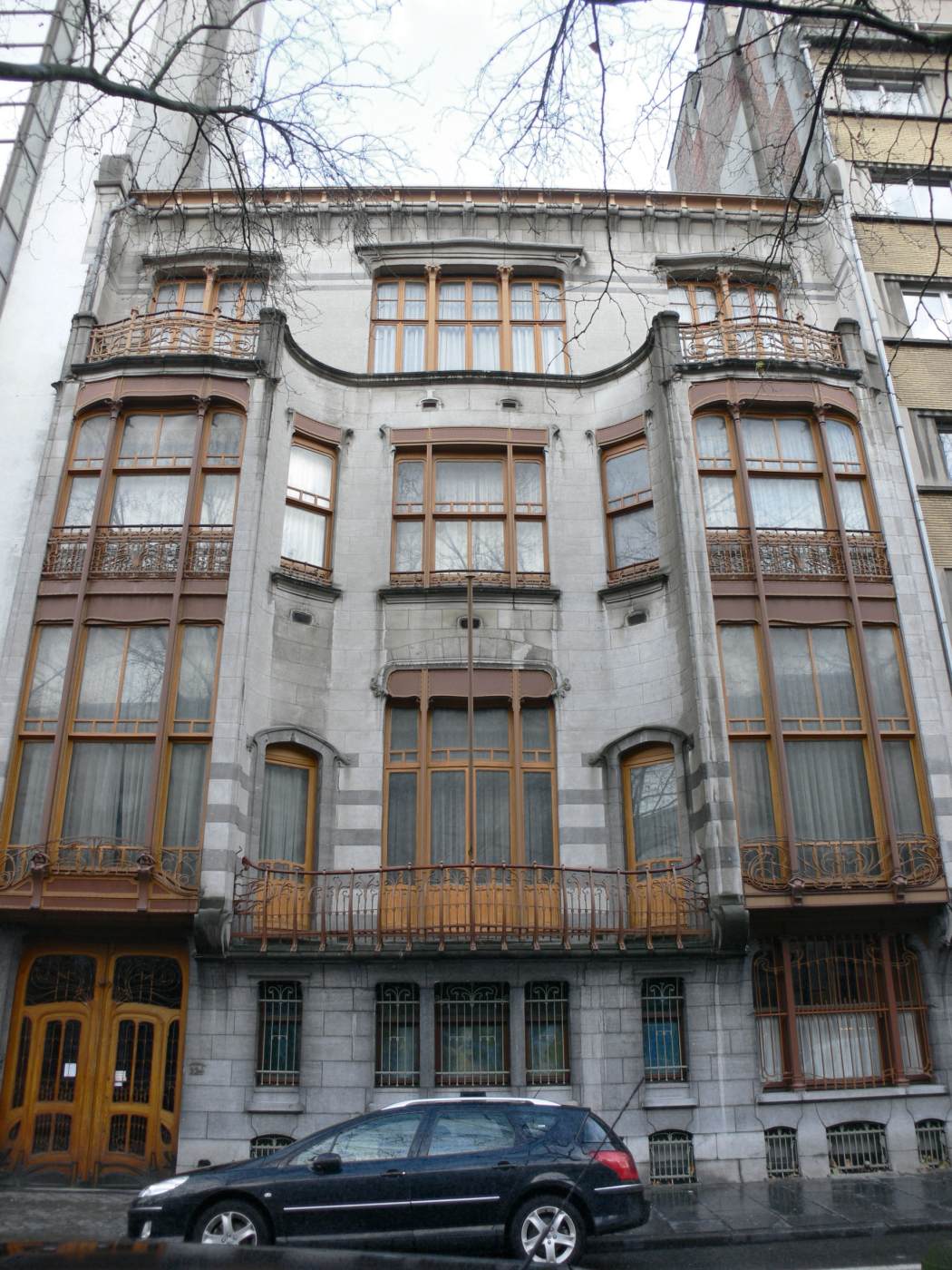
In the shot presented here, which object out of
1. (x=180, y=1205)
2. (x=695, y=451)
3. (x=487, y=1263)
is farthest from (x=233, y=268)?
(x=487, y=1263)

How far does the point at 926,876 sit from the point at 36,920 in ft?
42.8

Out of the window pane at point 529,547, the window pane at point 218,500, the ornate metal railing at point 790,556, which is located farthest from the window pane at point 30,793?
the ornate metal railing at point 790,556

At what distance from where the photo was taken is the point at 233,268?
790 inches

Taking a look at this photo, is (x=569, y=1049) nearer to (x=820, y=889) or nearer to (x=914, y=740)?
(x=820, y=889)

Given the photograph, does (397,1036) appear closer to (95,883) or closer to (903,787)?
(95,883)

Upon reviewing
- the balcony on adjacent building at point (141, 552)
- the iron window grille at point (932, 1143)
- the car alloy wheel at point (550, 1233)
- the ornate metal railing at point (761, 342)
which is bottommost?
the car alloy wheel at point (550, 1233)

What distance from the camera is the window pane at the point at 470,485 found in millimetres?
17938

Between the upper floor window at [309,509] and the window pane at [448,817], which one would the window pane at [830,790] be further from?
the upper floor window at [309,509]

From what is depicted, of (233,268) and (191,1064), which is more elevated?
(233,268)

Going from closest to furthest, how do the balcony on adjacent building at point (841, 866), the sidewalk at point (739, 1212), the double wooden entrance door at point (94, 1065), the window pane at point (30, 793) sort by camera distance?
the sidewalk at point (739, 1212) → the double wooden entrance door at point (94, 1065) → the balcony on adjacent building at point (841, 866) → the window pane at point (30, 793)

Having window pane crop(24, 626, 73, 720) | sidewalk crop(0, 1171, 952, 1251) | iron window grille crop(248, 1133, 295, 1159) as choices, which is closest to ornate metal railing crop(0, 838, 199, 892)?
window pane crop(24, 626, 73, 720)

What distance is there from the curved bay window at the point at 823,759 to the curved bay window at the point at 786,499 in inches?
A: 48.3

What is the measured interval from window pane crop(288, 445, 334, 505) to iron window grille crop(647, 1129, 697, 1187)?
38.2 ft

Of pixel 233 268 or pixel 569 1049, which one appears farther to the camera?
pixel 233 268
